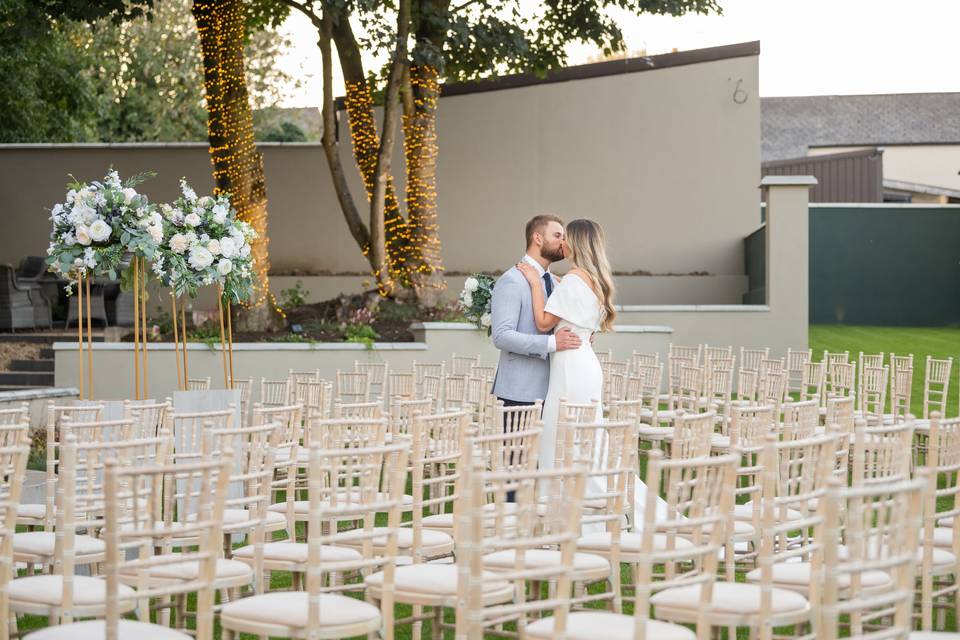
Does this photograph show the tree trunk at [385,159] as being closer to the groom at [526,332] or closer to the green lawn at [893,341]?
the green lawn at [893,341]

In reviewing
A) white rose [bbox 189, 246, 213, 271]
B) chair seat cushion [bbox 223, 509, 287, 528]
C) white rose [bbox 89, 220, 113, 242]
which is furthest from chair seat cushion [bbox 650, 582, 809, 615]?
white rose [bbox 89, 220, 113, 242]

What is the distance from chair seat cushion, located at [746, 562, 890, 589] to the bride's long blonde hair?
255 centimetres

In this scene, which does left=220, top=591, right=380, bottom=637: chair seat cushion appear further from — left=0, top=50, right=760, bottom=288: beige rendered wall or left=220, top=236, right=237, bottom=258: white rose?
left=0, top=50, right=760, bottom=288: beige rendered wall

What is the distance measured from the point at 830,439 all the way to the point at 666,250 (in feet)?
52.4

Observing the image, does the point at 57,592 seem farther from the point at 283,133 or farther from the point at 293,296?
the point at 283,133

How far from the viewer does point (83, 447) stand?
4207mm

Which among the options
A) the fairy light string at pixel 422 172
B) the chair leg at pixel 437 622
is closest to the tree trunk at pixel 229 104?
the fairy light string at pixel 422 172

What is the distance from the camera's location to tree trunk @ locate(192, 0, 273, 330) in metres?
14.9

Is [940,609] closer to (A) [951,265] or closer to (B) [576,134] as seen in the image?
(B) [576,134]

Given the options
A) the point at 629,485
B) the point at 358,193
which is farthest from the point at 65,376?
the point at 629,485

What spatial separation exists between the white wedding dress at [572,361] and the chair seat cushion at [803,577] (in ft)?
7.84

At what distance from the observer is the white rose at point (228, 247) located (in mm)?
8641

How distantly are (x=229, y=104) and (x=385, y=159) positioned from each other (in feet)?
6.59

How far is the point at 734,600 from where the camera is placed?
388 centimetres
